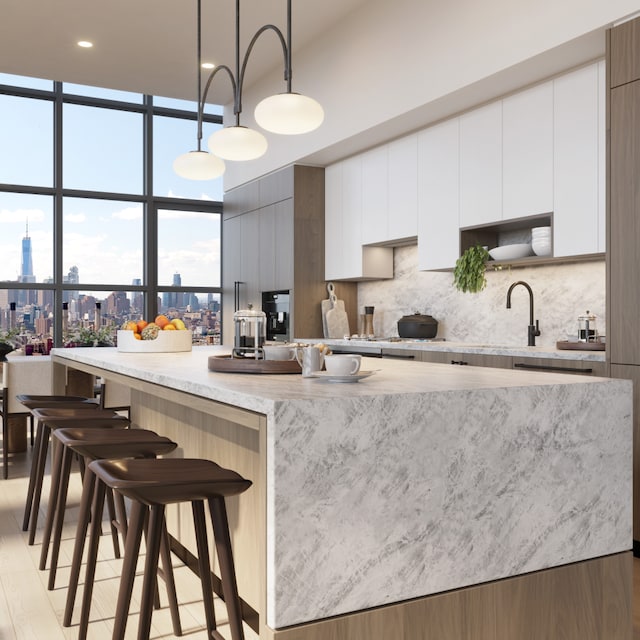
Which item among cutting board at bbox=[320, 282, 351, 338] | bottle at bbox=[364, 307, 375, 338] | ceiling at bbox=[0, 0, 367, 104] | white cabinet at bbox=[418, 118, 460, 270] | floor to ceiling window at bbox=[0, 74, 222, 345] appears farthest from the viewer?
floor to ceiling window at bbox=[0, 74, 222, 345]

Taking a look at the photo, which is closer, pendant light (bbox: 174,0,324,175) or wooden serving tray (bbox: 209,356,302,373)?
wooden serving tray (bbox: 209,356,302,373)

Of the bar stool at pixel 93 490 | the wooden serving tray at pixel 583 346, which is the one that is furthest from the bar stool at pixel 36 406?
the wooden serving tray at pixel 583 346

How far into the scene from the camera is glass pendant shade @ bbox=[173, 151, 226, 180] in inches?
142

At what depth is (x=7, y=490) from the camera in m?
4.27

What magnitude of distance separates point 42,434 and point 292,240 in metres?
3.25

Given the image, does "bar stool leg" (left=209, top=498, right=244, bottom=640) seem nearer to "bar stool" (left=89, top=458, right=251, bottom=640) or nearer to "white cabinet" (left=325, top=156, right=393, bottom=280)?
"bar stool" (left=89, top=458, right=251, bottom=640)

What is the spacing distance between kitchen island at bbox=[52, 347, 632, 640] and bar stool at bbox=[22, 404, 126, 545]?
0.96 meters

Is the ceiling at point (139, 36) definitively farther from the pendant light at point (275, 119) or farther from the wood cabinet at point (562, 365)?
the wood cabinet at point (562, 365)

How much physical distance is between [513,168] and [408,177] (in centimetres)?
107

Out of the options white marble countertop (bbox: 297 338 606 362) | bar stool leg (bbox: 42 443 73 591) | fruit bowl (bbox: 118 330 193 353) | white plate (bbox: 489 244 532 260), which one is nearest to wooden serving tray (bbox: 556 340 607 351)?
white marble countertop (bbox: 297 338 606 362)

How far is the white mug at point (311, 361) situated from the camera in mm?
2098

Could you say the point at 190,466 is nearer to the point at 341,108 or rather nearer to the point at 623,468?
the point at 623,468

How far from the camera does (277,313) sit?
6426mm

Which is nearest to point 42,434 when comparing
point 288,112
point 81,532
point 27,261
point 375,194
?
point 81,532
